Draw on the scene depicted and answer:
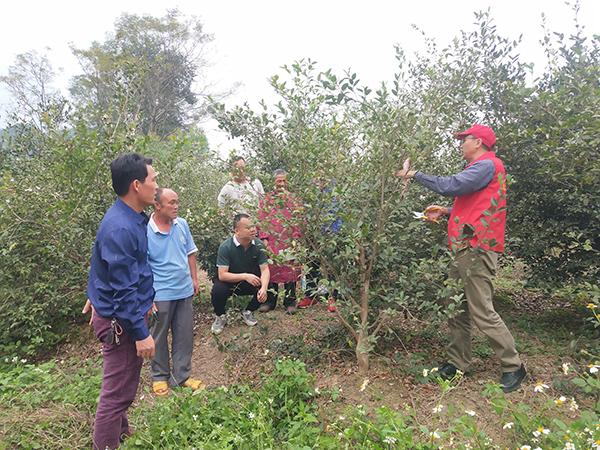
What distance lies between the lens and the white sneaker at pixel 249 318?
438 cm

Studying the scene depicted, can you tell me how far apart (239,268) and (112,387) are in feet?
6.44

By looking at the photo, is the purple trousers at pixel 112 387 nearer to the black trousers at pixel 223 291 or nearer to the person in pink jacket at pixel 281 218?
the person in pink jacket at pixel 281 218

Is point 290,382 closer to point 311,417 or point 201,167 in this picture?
point 311,417

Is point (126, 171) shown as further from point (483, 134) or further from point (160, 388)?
point (483, 134)

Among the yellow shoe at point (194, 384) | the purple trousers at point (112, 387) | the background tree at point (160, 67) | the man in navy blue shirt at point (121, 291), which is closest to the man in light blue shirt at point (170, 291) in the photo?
the yellow shoe at point (194, 384)

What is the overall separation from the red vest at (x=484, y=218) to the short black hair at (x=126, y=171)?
6.78 ft

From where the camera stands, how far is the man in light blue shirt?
342 centimetres

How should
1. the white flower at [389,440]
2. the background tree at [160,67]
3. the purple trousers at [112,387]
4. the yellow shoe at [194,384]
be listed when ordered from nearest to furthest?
the white flower at [389,440], the purple trousers at [112,387], the yellow shoe at [194,384], the background tree at [160,67]

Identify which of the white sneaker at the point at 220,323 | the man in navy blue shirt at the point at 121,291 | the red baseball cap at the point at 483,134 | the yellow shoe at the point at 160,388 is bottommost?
the yellow shoe at the point at 160,388

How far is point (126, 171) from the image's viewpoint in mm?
2561

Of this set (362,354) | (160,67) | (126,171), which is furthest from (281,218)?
(160,67)

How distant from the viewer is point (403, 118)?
9.70 feet

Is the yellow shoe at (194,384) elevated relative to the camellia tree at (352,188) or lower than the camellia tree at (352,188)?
lower

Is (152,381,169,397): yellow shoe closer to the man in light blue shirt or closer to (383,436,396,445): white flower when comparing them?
the man in light blue shirt
